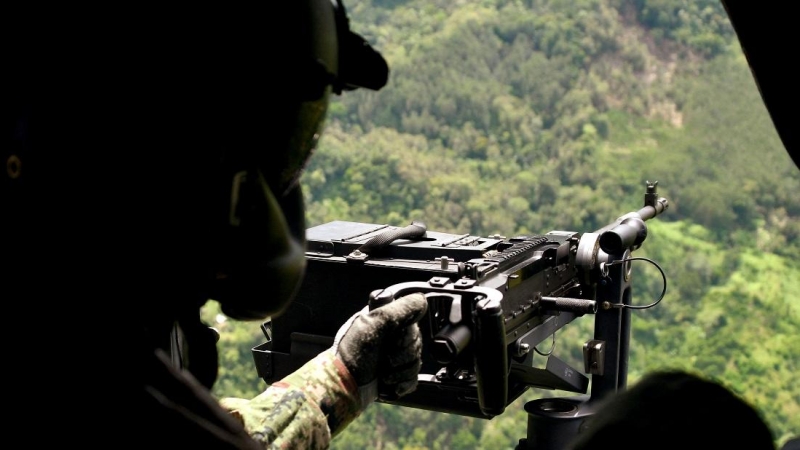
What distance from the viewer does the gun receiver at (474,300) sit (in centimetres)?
228

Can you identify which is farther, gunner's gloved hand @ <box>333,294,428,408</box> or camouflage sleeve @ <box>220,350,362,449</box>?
gunner's gloved hand @ <box>333,294,428,408</box>

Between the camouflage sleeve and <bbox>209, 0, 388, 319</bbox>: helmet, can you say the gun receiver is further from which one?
<bbox>209, 0, 388, 319</bbox>: helmet

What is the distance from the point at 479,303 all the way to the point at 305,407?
1.83 feet

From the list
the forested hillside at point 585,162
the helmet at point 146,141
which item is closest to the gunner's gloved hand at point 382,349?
the helmet at point 146,141

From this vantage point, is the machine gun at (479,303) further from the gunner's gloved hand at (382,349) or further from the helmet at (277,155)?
the helmet at (277,155)

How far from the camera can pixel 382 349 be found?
79.7 inches

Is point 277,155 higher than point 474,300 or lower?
higher

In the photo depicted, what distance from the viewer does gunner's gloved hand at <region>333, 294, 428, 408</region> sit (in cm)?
196

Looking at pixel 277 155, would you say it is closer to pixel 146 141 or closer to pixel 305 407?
pixel 146 141

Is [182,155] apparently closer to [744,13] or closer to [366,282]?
[744,13]

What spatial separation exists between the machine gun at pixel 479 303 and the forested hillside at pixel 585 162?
57.4 ft

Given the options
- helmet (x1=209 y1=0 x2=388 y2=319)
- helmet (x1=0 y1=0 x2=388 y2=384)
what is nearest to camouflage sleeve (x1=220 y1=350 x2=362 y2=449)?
helmet (x1=209 y1=0 x2=388 y2=319)

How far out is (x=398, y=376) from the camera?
2.00m

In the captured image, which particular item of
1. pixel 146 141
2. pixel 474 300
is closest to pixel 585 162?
pixel 474 300
